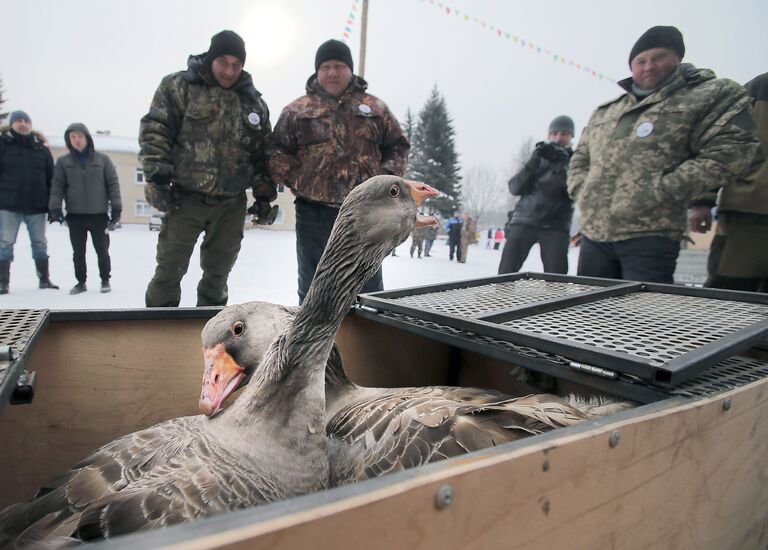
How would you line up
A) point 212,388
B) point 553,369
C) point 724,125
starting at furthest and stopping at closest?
1. point 724,125
2. point 212,388
3. point 553,369

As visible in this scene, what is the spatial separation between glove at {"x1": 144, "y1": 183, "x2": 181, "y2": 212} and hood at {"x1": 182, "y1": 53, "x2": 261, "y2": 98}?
0.73m

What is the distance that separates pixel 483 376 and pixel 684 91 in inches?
77.9

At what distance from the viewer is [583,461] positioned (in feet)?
2.00

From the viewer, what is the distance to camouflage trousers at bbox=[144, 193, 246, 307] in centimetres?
295

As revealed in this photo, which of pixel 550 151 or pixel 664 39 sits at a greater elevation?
pixel 664 39

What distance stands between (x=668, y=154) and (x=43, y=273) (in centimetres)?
578

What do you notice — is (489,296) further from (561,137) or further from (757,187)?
(561,137)

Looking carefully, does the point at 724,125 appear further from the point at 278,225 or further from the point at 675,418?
the point at 278,225

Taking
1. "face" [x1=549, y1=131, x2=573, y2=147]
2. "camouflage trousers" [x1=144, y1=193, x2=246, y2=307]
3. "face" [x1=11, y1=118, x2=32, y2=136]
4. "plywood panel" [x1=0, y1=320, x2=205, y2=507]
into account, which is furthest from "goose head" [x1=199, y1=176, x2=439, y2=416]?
"face" [x1=11, y1=118, x2=32, y2=136]

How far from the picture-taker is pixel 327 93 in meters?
3.03

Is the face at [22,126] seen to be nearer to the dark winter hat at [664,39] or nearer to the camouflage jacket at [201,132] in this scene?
the camouflage jacket at [201,132]

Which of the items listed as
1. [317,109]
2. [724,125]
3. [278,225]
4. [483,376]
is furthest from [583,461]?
[278,225]

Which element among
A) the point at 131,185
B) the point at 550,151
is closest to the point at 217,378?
the point at 550,151

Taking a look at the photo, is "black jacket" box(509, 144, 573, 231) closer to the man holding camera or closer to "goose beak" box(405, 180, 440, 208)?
the man holding camera
